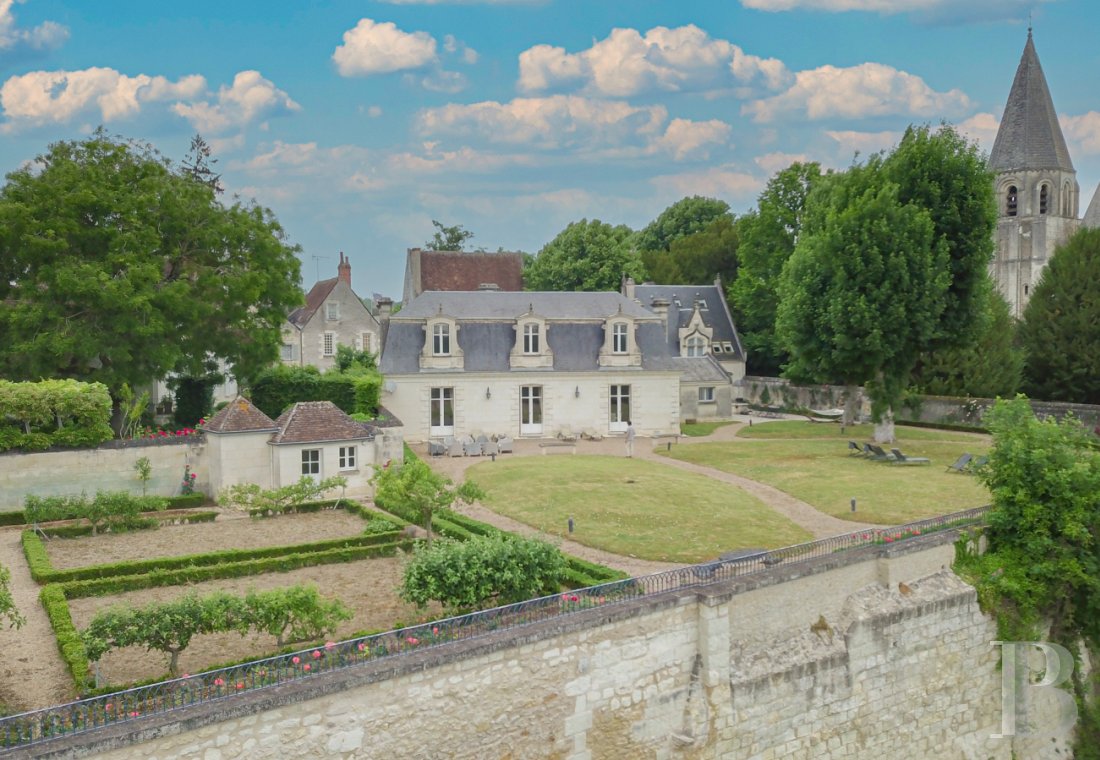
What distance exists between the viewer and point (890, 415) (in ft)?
111

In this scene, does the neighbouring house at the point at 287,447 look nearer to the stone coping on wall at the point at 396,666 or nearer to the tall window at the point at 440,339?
the tall window at the point at 440,339

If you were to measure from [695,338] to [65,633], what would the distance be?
39744mm

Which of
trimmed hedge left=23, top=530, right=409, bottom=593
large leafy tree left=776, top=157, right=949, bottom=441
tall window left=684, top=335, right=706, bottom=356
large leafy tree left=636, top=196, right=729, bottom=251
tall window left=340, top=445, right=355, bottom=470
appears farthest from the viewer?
large leafy tree left=636, top=196, right=729, bottom=251

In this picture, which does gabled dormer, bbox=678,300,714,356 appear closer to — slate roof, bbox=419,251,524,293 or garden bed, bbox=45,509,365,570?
slate roof, bbox=419,251,524,293

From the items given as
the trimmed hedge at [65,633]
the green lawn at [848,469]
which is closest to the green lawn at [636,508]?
the green lawn at [848,469]

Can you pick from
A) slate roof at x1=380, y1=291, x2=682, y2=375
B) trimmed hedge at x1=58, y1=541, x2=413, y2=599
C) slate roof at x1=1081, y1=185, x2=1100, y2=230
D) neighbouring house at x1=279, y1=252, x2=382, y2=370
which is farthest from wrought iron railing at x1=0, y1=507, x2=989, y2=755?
slate roof at x1=1081, y1=185, x2=1100, y2=230

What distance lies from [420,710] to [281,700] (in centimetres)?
187

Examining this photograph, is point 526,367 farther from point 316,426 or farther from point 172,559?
point 172,559

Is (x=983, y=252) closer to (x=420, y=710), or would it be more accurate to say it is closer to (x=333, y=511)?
(x=333, y=511)

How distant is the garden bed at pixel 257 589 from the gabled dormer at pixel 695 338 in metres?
32.3

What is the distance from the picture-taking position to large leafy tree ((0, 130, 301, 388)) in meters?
26.8

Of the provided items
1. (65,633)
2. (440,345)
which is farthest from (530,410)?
(65,633)

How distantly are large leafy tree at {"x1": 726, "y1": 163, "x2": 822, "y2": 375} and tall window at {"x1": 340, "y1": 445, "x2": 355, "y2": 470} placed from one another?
28.8 metres

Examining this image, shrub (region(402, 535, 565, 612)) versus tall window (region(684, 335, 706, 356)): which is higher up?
tall window (region(684, 335, 706, 356))
